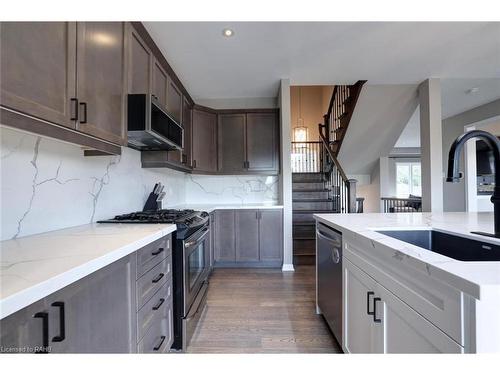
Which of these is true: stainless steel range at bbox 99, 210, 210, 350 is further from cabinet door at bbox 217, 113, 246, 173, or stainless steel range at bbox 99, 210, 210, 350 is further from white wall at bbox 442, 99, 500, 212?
white wall at bbox 442, 99, 500, 212

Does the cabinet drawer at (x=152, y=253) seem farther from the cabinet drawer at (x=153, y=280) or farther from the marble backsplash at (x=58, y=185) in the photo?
the marble backsplash at (x=58, y=185)

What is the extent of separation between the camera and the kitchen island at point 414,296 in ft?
1.96

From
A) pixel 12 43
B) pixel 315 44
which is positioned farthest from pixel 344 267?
pixel 315 44

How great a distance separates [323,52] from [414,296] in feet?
9.56

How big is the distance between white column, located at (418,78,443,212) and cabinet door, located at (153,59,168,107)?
384cm

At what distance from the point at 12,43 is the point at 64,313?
98cm

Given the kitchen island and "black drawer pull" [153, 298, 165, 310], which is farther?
"black drawer pull" [153, 298, 165, 310]

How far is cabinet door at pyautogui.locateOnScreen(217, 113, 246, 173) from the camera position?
402 cm

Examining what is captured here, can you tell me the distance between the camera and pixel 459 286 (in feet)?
2.04

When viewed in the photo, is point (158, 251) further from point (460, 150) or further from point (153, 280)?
point (460, 150)

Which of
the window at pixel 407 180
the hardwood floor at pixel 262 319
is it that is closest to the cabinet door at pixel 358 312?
the hardwood floor at pixel 262 319

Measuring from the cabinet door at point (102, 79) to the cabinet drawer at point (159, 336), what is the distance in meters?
1.15

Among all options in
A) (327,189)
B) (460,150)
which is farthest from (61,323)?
(327,189)

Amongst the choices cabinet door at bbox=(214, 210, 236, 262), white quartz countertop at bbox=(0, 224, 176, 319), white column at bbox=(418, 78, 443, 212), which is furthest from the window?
white quartz countertop at bbox=(0, 224, 176, 319)
